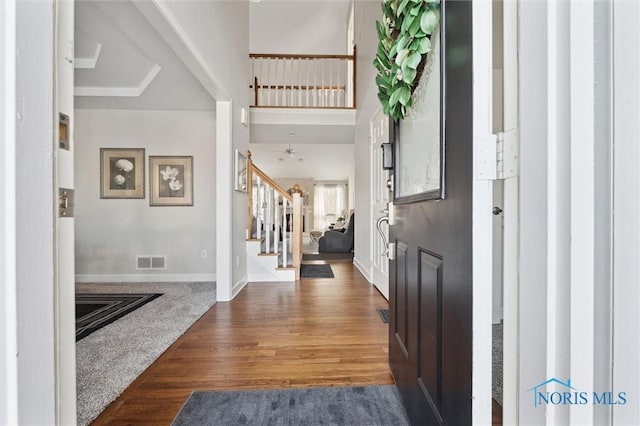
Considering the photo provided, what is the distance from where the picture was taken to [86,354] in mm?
1790

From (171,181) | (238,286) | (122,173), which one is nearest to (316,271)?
(238,286)

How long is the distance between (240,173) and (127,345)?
6.82 feet

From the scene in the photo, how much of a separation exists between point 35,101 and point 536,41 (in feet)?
2.95

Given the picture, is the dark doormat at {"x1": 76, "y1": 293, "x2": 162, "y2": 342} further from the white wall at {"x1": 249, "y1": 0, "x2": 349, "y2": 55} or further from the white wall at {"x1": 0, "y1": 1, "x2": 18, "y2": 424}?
the white wall at {"x1": 249, "y1": 0, "x2": 349, "y2": 55}

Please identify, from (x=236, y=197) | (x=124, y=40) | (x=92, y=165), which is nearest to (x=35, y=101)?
(x=236, y=197)

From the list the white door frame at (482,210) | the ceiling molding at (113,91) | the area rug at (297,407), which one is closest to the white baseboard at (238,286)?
the area rug at (297,407)

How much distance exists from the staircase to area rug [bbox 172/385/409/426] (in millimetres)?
2383

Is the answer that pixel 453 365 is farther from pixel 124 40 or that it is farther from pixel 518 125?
pixel 124 40

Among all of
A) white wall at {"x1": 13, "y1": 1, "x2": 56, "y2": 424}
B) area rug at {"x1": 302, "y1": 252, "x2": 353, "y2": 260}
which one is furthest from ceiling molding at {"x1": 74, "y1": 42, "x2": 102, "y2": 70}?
area rug at {"x1": 302, "y1": 252, "x2": 353, "y2": 260}

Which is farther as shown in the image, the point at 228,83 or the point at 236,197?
the point at 236,197

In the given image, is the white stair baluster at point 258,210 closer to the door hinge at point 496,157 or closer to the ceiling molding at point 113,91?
the ceiling molding at point 113,91

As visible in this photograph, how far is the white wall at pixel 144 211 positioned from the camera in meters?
3.81

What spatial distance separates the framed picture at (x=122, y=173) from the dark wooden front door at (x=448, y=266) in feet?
12.9

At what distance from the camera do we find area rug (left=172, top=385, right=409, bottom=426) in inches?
48.8
